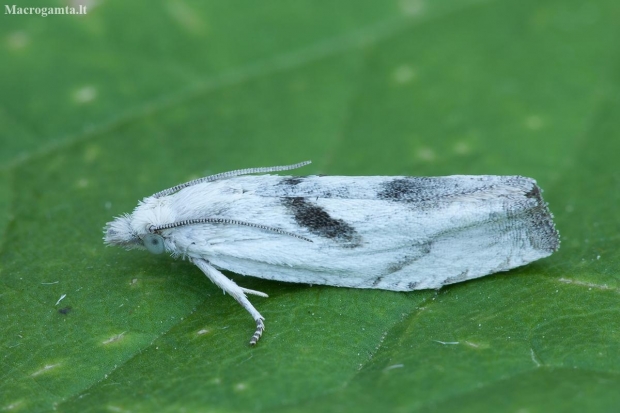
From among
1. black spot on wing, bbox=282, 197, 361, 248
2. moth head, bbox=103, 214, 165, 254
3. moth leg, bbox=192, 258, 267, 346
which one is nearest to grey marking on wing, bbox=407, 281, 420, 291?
black spot on wing, bbox=282, 197, 361, 248

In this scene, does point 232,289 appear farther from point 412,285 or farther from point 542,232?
point 542,232

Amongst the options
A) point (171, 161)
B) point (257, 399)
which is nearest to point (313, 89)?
point (171, 161)

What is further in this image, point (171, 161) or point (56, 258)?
point (171, 161)

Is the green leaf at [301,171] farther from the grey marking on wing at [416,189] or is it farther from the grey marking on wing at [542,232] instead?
the grey marking on wing at [416,189]

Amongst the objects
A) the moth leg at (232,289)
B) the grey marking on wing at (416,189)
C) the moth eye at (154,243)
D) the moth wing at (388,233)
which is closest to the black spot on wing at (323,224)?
the moth wing at (388,233)

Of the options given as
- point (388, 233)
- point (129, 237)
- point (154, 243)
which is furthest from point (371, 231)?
point (129, 237)

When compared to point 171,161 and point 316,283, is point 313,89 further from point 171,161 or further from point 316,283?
point 316,283
